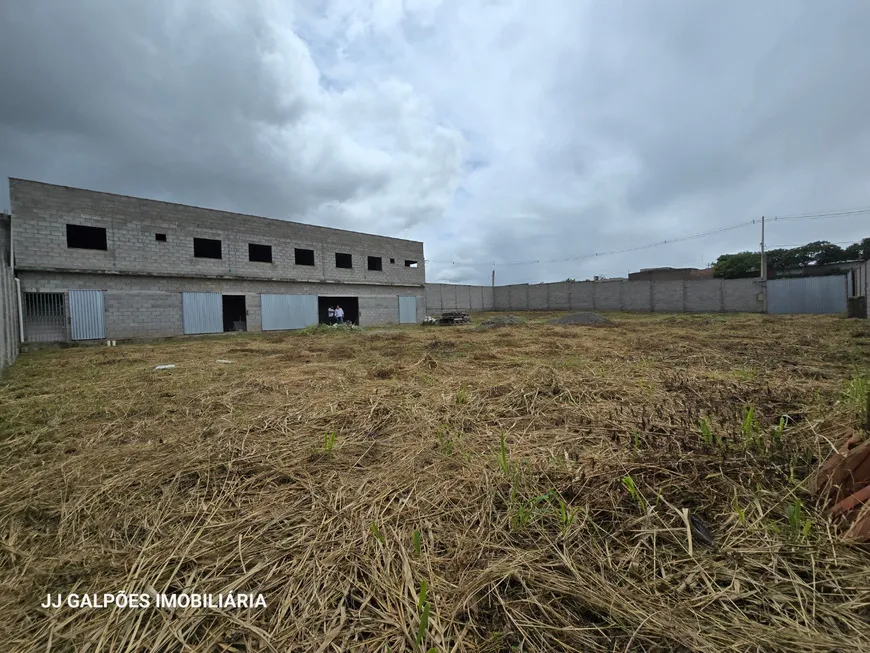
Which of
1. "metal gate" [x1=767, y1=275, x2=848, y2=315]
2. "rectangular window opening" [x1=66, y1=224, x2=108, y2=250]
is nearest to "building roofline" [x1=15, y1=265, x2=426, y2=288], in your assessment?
"rectangular window opening" [x1=66, y1=224, x2=108, y2=250]

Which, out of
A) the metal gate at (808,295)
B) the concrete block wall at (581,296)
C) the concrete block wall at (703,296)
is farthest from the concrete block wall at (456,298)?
the metal gate at (808,295)

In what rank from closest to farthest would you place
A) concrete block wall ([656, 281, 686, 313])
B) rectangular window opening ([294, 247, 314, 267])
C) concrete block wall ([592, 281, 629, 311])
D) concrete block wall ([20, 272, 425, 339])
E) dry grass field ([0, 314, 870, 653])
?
dry grass field ([0, 314, 870, 653]) < concrete block wall ([20, 272, 425, 339]) < rectangular window opening ([294, 247, 314, 267]) < concrete block wall ([656, 281, 686, 313]) < concrete block wall ([592, 281, 629, 311])

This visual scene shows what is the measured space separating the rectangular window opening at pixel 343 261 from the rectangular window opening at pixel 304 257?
1393mm

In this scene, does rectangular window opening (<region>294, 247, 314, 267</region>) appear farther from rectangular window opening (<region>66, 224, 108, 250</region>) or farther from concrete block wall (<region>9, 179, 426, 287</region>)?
rectangular window opening (<region>66, 224, 108, 250</region>)

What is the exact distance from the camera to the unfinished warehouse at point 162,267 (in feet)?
38.7

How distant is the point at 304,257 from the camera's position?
18984mm

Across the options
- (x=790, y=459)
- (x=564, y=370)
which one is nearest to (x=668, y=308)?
(x=564, y=370)

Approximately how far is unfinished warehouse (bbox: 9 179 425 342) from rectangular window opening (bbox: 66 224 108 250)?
43 mm

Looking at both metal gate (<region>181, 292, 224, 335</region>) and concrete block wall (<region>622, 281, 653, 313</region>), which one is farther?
concrete block wall (<region>622, 281, 653, 313</region>)

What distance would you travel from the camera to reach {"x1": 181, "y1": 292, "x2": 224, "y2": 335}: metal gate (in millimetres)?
14609

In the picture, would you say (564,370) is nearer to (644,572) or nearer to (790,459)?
(790,459)

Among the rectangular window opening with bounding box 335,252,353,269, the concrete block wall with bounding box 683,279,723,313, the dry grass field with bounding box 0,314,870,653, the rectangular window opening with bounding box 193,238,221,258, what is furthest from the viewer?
the concrete block wall with bounding box 683,279,723,313

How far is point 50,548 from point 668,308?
103ft

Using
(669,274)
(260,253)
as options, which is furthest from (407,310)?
(669,274)
